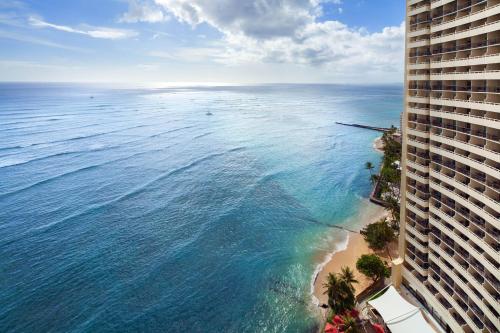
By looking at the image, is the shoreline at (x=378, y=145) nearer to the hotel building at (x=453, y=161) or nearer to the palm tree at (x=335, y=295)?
the hotel building at (x=453, y=161)

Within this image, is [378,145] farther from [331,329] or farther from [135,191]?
[331,329]

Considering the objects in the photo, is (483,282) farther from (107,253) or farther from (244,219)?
(107,253)

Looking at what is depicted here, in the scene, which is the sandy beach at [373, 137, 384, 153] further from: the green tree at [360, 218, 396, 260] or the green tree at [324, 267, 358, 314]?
the green tree at [324, 267, 358, 314]

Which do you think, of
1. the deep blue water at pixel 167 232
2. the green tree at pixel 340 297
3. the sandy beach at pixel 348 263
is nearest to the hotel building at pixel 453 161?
the green tree at pixel 340 297

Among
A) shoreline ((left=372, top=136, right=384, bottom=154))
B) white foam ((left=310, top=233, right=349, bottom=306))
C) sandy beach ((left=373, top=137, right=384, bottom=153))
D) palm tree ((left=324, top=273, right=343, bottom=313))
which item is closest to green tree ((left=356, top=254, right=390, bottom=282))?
white foam ((left=310, top=233, right=349, bottom=306))

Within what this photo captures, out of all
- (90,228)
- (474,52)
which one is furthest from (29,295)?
(474,52)
